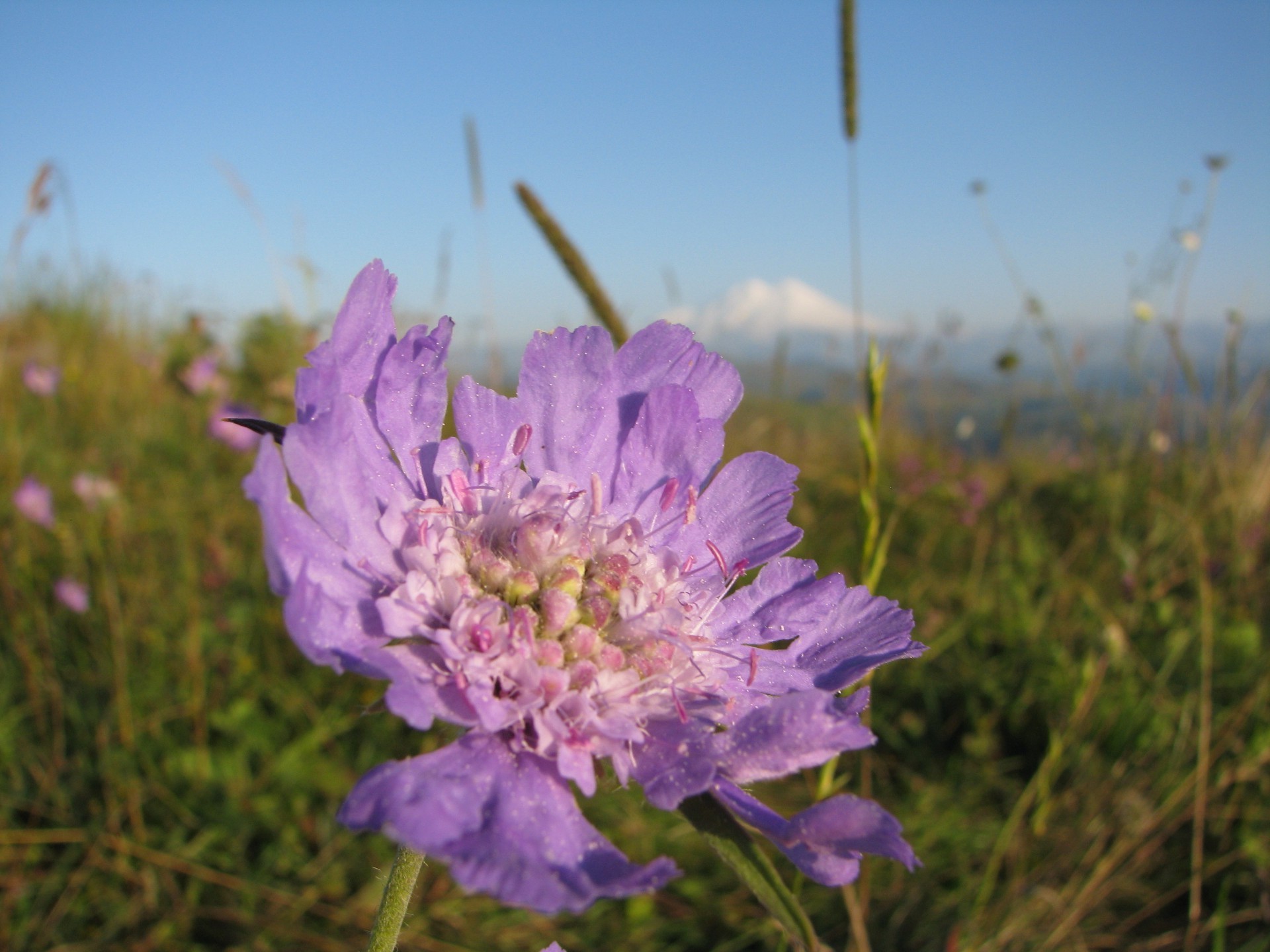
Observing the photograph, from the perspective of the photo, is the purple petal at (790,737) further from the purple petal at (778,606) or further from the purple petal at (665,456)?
the purple petal at (665,456)

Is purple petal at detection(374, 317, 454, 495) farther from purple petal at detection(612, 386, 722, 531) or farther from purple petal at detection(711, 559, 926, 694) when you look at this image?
purple petal at detection(711, 559, 926, 694)

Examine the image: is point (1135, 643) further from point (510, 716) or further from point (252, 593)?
point (252, 593)

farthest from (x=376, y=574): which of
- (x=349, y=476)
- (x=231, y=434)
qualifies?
(x=231, y=434)

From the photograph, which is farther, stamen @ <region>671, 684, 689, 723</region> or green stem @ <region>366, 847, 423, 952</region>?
stamen @ <region>671, 684, 689, 723</region>

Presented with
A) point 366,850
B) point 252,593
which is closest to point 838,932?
point 366,850

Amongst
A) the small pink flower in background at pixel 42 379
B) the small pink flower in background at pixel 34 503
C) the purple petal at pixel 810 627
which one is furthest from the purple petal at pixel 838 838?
the small pink flower in background at pixel 42 379

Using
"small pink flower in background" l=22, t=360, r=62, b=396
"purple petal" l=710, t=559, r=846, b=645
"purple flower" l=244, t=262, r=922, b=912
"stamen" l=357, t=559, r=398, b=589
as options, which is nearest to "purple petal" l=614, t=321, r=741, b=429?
"purple flower" l=244, t=262, r=922, b=912
